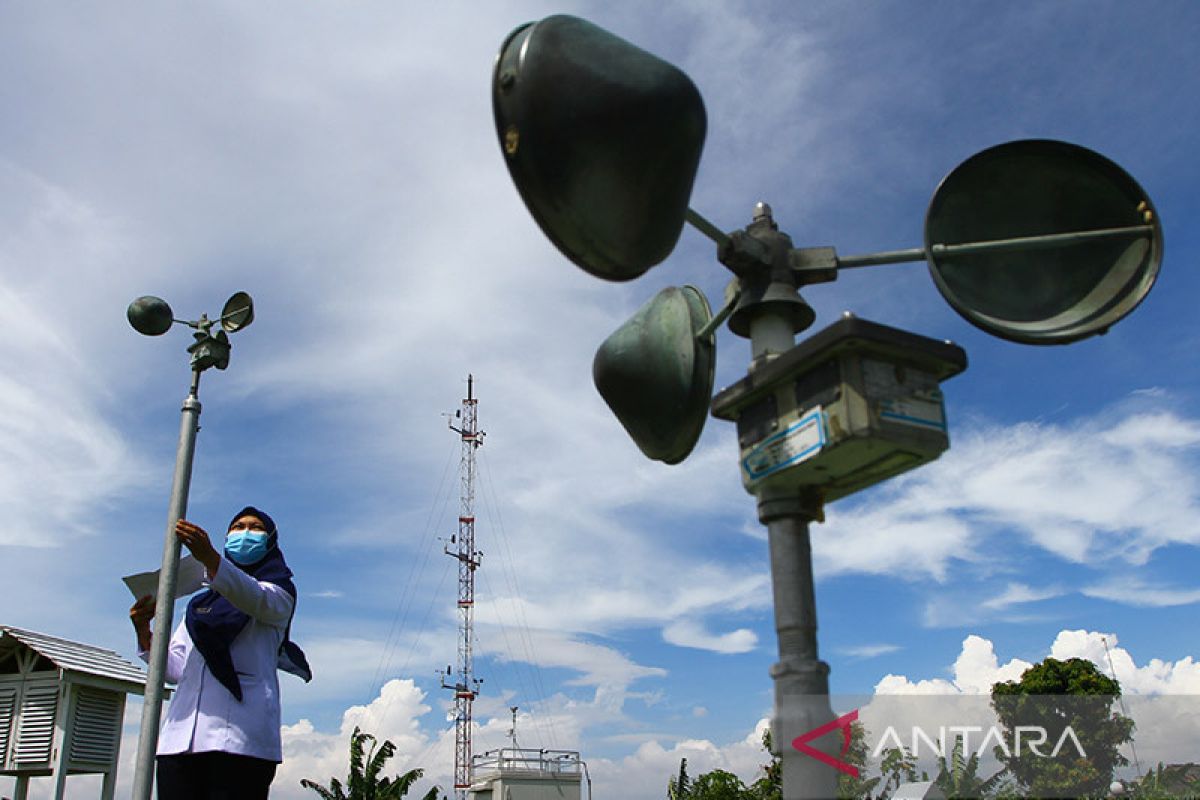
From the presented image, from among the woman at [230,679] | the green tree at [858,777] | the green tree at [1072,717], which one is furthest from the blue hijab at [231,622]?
the green tree at [1072,717]

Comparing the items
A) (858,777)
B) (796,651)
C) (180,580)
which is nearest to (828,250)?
(796,651)

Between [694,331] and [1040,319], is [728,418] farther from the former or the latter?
[1040,319]

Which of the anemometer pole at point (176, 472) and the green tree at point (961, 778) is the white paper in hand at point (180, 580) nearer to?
the anemometer pole at point (176, 472)

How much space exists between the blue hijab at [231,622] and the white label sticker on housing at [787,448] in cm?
300

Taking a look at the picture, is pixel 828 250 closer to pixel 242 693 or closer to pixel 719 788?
pixel 242 693

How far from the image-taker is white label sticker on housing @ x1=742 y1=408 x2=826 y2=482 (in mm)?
2418

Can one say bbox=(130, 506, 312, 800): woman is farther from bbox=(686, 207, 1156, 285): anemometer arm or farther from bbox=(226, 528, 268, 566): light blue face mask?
bbox=(686, 207, 1156, 285): anemometer arm

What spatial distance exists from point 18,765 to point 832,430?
12281 mm

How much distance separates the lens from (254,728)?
4383mm

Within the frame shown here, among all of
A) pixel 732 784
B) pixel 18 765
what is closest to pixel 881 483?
pixel 18 765

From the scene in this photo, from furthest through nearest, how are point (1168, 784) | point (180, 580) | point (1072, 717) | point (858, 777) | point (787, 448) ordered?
point (1072, 717)
point (1168, 784)
point (180, 580)
point (858, 777)
point (787, 448)

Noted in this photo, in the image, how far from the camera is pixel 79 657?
12.1 m

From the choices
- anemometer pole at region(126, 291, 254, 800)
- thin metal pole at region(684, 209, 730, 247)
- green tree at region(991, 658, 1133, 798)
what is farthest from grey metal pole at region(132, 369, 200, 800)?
green tree at region(991, 658, 1133, 798)

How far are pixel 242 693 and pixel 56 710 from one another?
29.2ft
